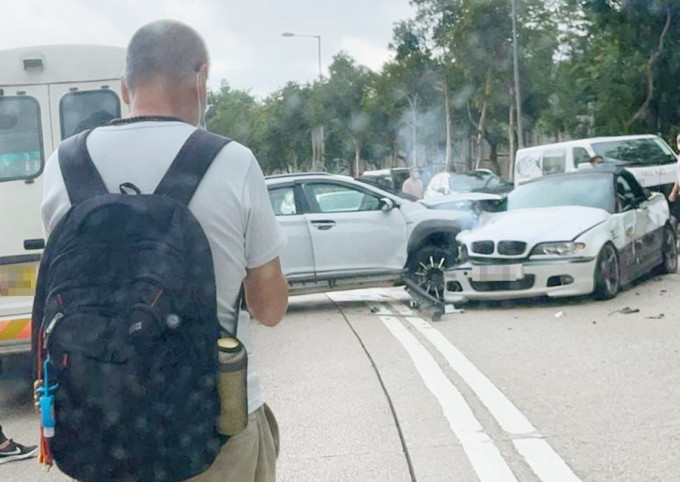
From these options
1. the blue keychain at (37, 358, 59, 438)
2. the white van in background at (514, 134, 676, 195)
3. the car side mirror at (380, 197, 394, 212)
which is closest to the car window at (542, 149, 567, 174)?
the white van in background at (514, 134, 676, 195)

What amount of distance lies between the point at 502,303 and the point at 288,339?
312cm

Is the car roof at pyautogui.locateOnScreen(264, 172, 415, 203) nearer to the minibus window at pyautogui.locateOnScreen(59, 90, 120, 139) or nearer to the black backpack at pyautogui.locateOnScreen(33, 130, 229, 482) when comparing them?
the minibus window at pyautogui.locateOnScreen(59, 90, 120, 139)

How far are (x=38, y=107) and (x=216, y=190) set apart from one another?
6981 millimetres

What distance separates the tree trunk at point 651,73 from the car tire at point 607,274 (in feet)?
71.3

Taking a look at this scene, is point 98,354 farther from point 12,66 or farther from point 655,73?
point 655,73

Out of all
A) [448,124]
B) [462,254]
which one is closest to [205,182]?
[462,254]

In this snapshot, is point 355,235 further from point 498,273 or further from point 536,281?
point 536,281

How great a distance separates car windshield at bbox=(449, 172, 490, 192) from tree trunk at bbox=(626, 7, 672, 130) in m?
5.38

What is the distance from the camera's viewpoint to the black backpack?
214 centimetres

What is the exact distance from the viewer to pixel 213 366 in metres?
2.25

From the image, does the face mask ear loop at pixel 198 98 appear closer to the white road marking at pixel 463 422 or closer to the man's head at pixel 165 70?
the man's head at pixel 165 70

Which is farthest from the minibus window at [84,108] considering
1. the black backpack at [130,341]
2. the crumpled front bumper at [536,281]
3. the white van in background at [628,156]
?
the white van in background at [628,156]

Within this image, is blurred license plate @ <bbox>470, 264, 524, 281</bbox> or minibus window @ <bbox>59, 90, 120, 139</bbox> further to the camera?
blurred license plate @ <bbox>470, 264, 524, 281</bbox>

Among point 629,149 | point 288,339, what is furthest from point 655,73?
point 288,339
